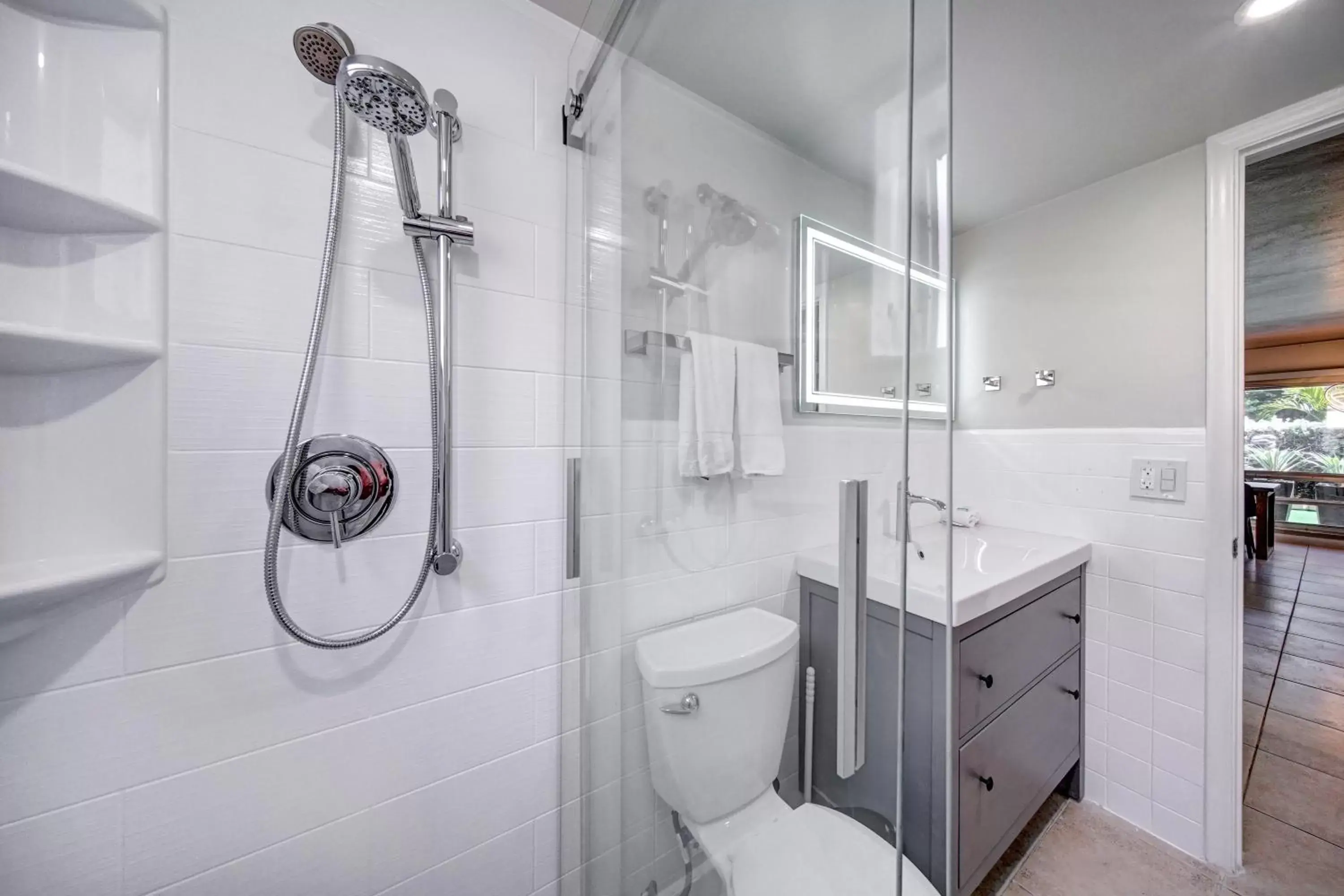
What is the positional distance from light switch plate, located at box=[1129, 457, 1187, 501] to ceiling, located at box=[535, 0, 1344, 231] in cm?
101

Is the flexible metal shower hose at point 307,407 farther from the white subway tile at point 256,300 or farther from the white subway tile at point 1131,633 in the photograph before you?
the white subway tile at point 1131,633

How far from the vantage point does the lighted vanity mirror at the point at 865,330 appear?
61cm

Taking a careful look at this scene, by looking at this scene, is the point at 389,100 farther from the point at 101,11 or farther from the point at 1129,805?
the point at 1129,805

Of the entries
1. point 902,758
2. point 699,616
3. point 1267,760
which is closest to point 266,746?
point 699,616

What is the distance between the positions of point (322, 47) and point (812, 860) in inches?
55.7

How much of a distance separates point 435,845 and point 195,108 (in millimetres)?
1334

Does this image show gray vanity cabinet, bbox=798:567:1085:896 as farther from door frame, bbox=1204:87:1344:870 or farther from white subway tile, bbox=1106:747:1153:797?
door frame, bbox=1204:87:1344:870

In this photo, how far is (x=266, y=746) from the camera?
74 centimetres

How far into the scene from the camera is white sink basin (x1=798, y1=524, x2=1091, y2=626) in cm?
60

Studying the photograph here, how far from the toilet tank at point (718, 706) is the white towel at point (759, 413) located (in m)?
0.29

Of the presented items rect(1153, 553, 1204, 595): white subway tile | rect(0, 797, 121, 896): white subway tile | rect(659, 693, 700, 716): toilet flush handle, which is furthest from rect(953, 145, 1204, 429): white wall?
rect(0, 797, 121, 896): white subway tile

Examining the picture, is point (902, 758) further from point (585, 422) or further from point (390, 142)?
point (390, 142)

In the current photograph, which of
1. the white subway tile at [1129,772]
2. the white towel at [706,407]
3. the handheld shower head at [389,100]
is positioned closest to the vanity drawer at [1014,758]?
the white subway tile at [1129,772]

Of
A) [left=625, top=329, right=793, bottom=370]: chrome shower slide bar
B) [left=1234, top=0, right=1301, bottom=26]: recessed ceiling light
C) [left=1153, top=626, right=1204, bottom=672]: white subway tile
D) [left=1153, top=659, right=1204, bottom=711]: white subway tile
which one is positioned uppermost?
[left=1234, top=0, right=1301, bottom=26]: recessed ceiling light
